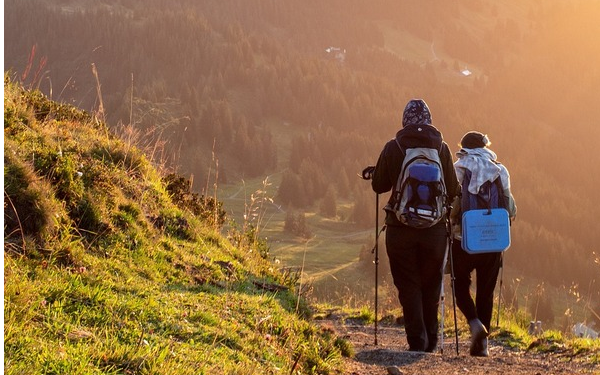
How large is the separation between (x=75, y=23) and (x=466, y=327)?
200385 millimetres

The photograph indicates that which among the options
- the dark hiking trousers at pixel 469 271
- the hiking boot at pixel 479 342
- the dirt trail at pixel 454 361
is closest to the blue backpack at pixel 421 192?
the dark hiking trousers at pixel 469 271

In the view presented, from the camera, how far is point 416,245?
260 inches

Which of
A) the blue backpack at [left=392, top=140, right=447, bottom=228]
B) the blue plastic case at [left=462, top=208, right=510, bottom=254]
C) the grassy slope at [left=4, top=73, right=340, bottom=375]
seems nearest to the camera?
the grassy slope at [left=4, top=73, right=340, bottom=375]

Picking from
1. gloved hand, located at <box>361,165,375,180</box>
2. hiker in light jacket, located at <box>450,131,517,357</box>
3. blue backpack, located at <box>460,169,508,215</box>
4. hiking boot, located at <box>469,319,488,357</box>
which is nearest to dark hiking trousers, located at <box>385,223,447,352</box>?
hiking boot, located at <box>469,319,488,357</box>

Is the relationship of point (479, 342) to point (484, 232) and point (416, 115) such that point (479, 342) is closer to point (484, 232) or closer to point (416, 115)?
point (484, 232)

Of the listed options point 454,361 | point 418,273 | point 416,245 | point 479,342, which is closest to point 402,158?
point 416,245

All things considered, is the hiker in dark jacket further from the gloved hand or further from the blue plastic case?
the blue plastic case

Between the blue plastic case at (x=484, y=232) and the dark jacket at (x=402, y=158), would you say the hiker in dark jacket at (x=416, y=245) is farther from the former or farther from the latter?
the blue plastic case at (x=484, y=232)

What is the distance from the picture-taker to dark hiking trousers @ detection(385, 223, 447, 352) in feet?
21.5

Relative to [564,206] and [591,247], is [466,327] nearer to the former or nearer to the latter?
[591,247]

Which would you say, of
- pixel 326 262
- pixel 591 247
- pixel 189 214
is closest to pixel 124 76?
pixel 326 262

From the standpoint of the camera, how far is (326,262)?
8494cm

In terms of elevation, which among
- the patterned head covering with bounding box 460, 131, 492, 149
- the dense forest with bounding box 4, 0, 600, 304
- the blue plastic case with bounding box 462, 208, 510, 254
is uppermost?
the patterned head covering with bounding box 460, 131, 492, 149

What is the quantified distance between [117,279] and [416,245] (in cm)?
317
